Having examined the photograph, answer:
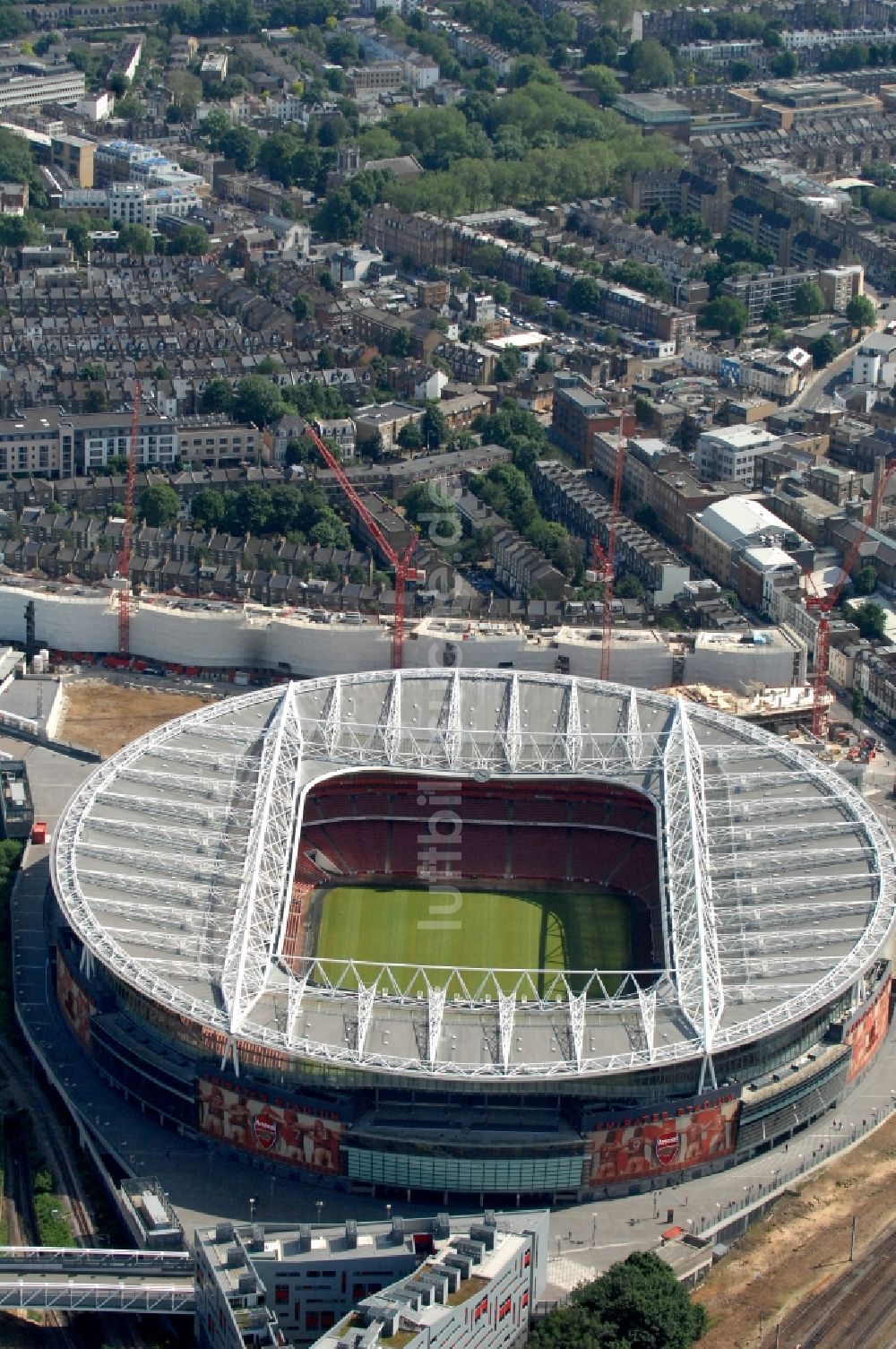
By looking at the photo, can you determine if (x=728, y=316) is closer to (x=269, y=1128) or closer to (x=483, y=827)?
(x=483, y=827)

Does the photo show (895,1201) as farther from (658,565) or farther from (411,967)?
(658,565)

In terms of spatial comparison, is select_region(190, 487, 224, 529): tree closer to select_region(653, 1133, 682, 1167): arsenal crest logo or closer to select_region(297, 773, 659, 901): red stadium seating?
select_region(297, 773, 659, 901): red stadium seating

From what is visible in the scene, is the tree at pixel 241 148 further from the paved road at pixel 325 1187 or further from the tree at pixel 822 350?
the paved road at pixel 325 1187

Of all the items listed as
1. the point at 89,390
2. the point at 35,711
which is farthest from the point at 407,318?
the point at 35,711

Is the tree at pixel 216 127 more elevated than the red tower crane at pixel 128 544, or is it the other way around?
the tree at pixel 216 127

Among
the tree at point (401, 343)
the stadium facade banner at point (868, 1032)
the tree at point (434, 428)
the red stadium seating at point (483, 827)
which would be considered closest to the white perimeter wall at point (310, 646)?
the red stadium seating at point (483, 827)

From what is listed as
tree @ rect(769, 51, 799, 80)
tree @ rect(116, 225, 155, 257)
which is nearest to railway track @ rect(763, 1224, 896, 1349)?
tree @ rect(116, 225, 155, 257)

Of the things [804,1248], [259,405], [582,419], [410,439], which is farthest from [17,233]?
[804,1248]
